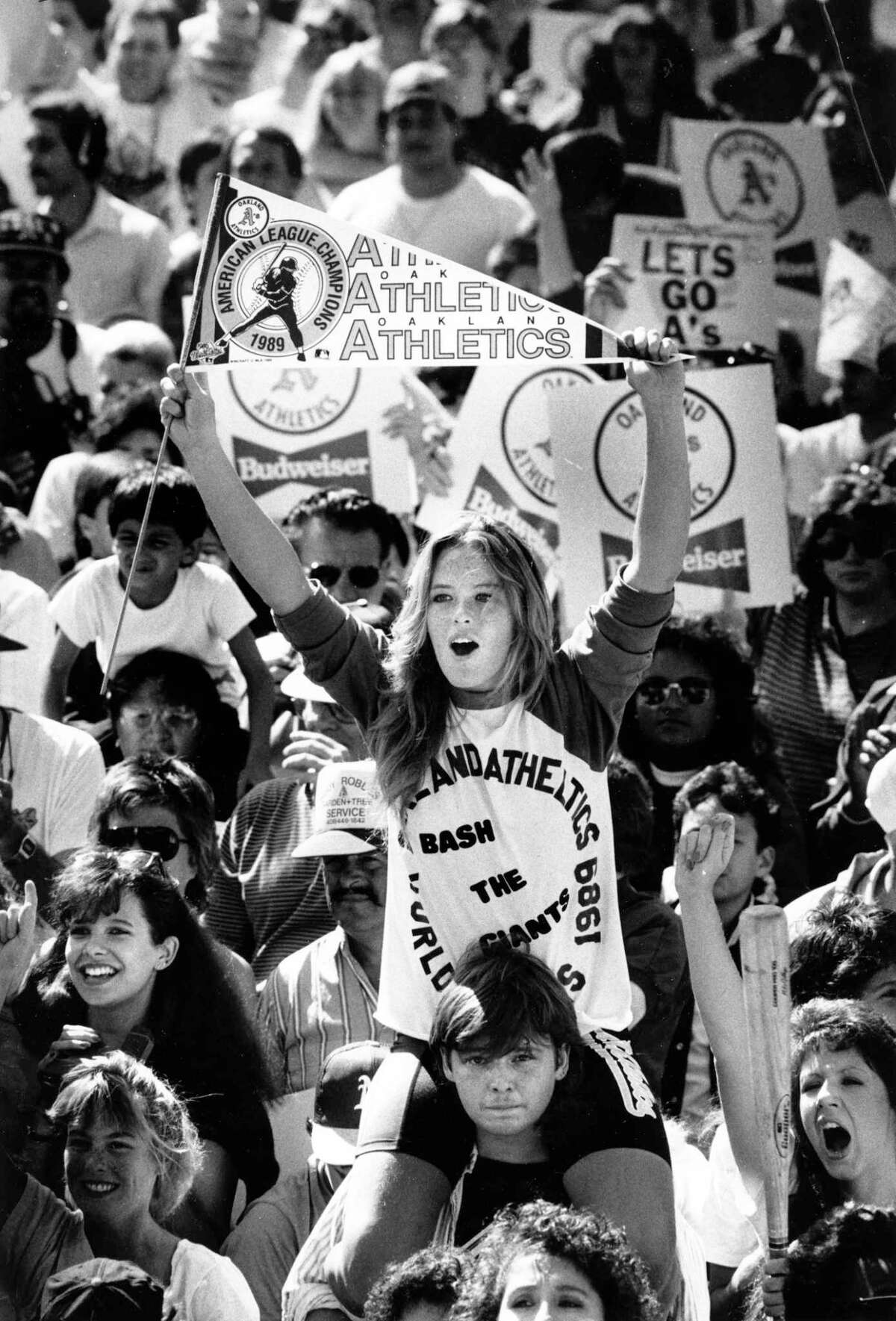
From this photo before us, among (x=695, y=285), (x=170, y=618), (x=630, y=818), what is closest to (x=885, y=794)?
(x=630, y=818)

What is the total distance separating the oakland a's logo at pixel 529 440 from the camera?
7219 millimetres

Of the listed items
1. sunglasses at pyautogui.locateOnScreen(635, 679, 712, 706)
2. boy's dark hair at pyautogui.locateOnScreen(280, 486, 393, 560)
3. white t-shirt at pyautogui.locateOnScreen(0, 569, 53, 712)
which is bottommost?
sunglasses at pyautogui.locateOnScreen(635, 679, 712, 706)

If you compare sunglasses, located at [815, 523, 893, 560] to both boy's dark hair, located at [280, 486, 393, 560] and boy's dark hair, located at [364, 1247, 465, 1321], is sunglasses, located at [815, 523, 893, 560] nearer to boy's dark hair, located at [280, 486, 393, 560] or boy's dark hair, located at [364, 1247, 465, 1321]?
boy's dark hair, located at [280, 486, 393, 560]

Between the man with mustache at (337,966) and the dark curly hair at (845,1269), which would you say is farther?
the man with mustache at (337,966)

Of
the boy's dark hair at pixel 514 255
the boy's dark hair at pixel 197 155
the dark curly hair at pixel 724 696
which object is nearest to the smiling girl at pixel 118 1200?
the dark curly hair at pixel 724 696

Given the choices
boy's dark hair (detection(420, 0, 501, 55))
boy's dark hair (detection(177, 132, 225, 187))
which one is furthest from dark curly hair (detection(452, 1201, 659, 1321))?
boy's dark hair (detection(420, 0, 501, 55))

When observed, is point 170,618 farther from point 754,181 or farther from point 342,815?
point 754,181

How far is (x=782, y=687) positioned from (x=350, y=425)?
171 centimetres

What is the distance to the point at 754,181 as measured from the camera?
8.23m

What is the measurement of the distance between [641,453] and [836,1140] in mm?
2992

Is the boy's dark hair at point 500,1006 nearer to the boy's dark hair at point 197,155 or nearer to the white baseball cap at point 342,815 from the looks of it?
the white baseball cap at point 342,815

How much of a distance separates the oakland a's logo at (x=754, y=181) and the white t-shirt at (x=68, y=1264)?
481cm

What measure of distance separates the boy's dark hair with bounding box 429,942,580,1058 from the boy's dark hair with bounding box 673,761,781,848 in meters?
1.71

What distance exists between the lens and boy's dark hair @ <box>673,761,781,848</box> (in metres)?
5.64
